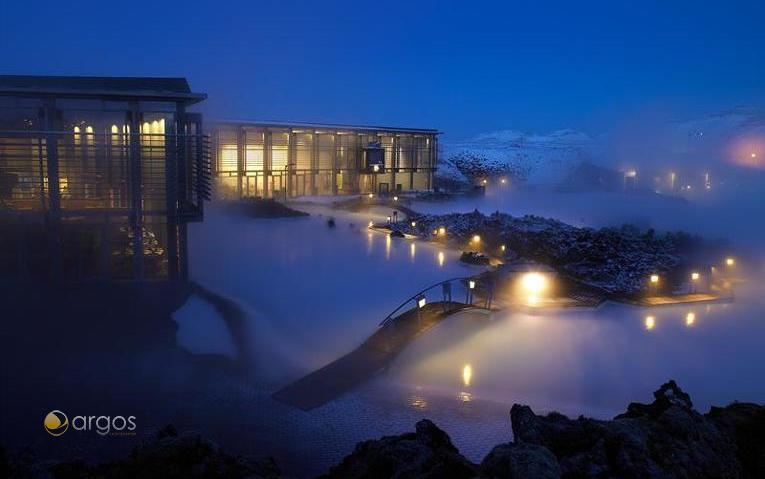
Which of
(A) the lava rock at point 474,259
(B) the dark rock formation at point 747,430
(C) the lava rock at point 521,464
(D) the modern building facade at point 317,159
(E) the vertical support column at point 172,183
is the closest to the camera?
(C) the lava rock at point 521,464

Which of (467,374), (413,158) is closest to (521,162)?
(413,158)

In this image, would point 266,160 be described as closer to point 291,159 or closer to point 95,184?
point 291,159

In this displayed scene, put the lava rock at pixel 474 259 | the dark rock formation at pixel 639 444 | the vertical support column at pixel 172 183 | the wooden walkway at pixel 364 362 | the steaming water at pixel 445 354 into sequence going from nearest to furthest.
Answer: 1. the dark rock formation at pixel 639 444
2. the steaming water at pixel 445 354
3. the wooden walkway at pixel 364 362
4. the vertical support column at pixel 172 183
5. the lava rock at pixel 474 259

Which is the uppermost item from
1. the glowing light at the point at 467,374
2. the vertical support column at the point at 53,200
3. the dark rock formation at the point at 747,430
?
the vertical support column at the point at 53,200

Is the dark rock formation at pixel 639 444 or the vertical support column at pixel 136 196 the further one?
the vertical support column at pixel 136 196

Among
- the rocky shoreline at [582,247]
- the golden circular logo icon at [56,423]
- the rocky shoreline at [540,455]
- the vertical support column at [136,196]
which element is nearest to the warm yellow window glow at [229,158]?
the rocky shoreline at [582,247]

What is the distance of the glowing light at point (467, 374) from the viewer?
11352 millimetres

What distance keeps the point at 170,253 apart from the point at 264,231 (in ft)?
44.3

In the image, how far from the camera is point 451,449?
19.8 feet

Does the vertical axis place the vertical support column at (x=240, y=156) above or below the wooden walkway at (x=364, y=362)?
above

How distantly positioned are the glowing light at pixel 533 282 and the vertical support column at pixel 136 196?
10.3 m

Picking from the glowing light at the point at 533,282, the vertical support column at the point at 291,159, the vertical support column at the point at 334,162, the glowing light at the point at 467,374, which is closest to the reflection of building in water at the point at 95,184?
the glowing light at the point at 467,374

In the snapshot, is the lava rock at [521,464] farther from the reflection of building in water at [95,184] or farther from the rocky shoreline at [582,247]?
the rocky shoreline at [582,247]

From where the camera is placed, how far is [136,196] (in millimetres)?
13750
